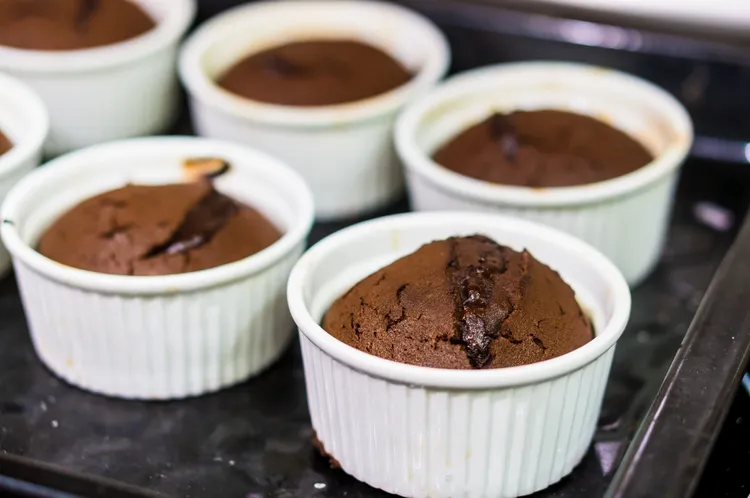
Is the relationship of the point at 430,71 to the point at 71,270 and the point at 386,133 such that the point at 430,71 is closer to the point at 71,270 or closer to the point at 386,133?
the point at 386,133

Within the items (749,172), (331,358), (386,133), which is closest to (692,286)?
(749,172)

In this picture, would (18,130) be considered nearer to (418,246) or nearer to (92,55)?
(92,55)

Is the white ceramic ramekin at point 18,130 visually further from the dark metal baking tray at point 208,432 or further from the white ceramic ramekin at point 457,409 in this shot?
the white ceramic ramekin at point 457,409

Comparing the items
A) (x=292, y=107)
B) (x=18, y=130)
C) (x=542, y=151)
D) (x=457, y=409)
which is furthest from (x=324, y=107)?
(x=457, y=409)

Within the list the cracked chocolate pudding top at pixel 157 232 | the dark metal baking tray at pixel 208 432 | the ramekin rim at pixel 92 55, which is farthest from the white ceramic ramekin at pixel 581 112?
the ramekin rim at pixel 92 55

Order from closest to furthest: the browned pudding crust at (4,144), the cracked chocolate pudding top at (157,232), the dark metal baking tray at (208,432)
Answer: the dark metal baking tray at (208,432) < the cracked chocolate pudding top at (157,232) < the browned pudding crust at (4,144)

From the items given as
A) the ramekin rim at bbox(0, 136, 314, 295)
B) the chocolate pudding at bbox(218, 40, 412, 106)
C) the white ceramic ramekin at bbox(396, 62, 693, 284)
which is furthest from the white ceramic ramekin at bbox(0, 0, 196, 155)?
the white ceramic ramekin at bbox(396, 62, 693, 284)
